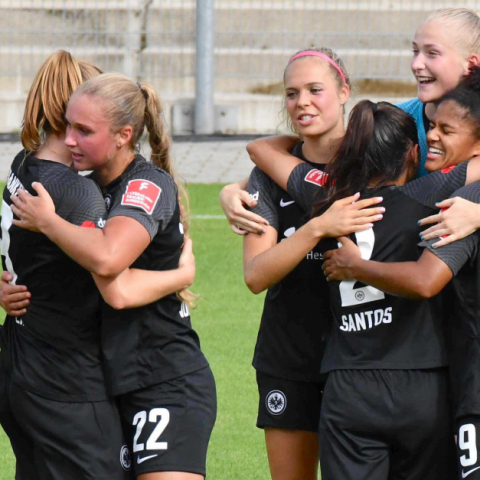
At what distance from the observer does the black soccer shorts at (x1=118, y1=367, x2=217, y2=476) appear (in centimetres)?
319

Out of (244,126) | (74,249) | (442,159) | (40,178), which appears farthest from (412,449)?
(244,126)

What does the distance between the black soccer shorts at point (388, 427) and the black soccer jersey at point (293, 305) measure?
42cm

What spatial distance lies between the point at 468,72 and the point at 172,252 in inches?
44.8

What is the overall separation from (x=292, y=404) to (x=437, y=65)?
1252 millimetres

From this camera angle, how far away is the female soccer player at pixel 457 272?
295 centimetres

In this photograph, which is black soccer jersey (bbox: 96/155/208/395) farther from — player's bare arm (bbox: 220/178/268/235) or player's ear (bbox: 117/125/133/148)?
player's bare arm (bbox: 220/178/268/235)

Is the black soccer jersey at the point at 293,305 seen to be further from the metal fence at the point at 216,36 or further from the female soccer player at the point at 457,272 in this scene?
the metal fence at the point at 216,36

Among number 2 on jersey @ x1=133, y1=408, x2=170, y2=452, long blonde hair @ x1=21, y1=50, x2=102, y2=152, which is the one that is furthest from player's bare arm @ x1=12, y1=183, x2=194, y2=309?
number 2 on jersey @ x1=133, y1=408, x2=170, y2=452

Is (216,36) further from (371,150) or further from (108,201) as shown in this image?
(371,150)

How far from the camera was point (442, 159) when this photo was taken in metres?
3.15

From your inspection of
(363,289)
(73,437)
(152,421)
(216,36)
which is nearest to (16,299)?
(73,437)

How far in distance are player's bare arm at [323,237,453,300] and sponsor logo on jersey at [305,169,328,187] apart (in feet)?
1.08

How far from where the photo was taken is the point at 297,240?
319 cm

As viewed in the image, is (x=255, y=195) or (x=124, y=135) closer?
(x=124, y=135)
